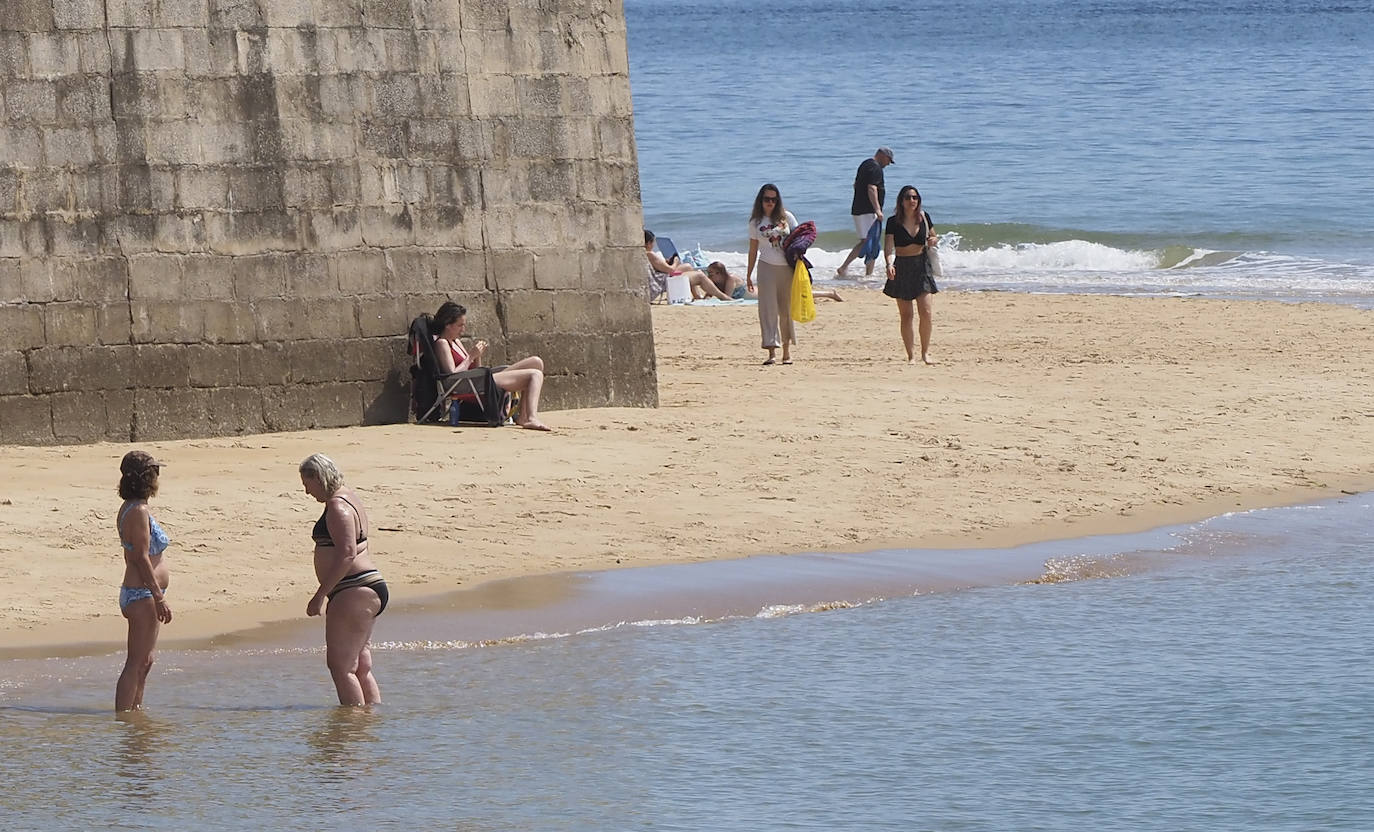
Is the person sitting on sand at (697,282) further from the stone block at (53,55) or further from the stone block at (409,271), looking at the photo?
the stone block at (53,55)

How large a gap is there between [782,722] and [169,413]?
5.44 meters

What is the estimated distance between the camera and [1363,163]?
36.6m

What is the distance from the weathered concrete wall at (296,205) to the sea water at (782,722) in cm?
333

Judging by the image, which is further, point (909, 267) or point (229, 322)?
point (909, 267)

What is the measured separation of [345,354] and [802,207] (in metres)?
23.0

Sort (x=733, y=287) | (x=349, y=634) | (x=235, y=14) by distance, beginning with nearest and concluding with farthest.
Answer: (x=349, y=634)
(x=235, y=14)
(x=733, y=287)

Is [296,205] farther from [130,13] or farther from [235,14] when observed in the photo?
[130,13]

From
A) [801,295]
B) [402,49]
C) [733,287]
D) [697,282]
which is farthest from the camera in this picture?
[733,287]

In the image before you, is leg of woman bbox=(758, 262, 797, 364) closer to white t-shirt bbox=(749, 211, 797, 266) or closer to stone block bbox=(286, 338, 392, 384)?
white t-shirt bbox=(749, 211, 797, 266)

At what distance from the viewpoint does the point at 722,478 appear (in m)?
11.2

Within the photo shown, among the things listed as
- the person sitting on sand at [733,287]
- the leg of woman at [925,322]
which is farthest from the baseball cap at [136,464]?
the person sitting on sand at [733,287]

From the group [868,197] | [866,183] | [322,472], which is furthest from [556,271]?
[868,197]

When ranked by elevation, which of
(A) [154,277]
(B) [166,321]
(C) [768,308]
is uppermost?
(A) [154,277]

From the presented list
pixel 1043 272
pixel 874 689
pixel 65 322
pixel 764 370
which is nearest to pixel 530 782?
pixel 874 689
